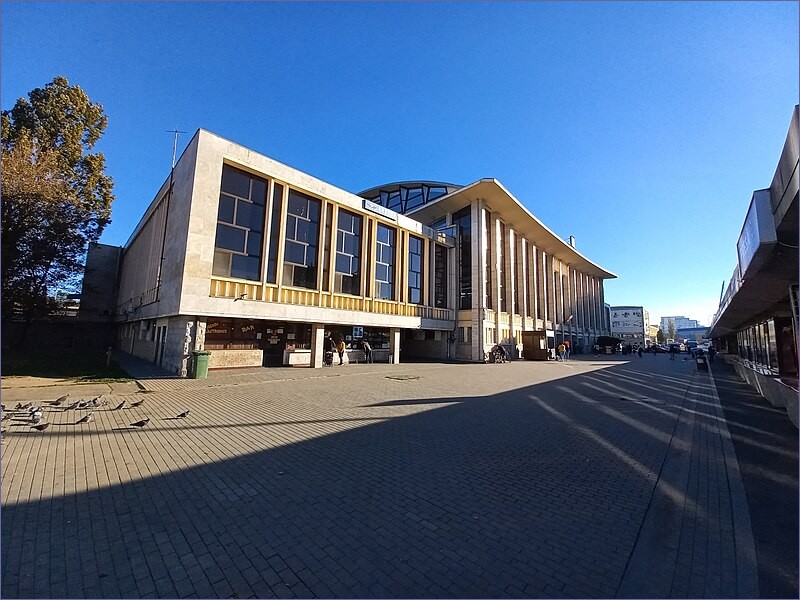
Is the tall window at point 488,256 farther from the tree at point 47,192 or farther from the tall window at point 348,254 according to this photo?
the tree at point 47,192

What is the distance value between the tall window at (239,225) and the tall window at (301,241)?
69.6 inches

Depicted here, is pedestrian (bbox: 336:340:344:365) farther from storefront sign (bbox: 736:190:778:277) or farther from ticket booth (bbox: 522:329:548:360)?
ticket booth (bbox: 522:329:548:360)

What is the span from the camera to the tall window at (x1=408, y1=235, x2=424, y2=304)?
1193 inches

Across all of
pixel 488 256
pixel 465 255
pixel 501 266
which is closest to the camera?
pixel 465 255

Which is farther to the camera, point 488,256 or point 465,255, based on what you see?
point 488,256

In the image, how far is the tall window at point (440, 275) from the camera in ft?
112

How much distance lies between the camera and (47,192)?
19938 mm

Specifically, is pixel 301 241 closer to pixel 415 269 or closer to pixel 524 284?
pixel 415 269

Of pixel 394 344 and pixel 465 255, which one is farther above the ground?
pixel 465 255

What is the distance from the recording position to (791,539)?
3.62 m

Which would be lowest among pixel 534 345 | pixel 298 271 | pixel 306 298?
pixel 534 345

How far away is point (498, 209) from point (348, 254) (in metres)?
21.7

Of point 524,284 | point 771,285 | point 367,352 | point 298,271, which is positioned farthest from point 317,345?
point 524,284

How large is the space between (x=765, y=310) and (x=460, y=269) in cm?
2463
